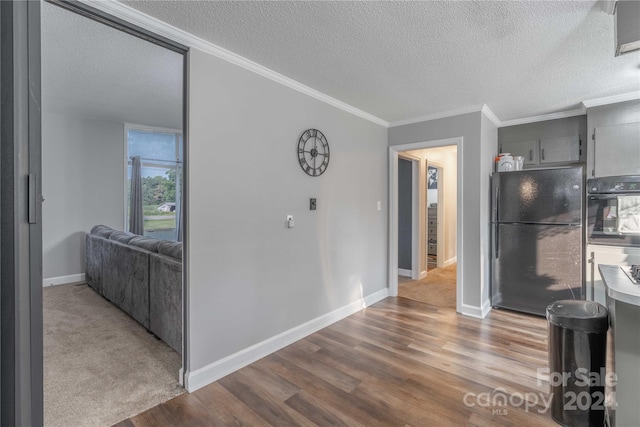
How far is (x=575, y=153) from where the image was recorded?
3.67m

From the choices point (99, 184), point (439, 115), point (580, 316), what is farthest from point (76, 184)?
point (580, 316)

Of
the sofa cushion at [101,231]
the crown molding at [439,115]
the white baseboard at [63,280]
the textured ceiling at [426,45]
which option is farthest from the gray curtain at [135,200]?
the crown molding at [439,115]

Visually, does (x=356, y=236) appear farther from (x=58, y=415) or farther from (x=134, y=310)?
(x=58, y=415)

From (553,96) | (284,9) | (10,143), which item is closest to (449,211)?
(553,96)

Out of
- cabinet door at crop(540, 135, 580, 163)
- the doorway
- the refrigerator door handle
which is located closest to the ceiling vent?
the refrigerator door handle

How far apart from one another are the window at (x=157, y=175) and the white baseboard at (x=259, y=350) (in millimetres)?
3742

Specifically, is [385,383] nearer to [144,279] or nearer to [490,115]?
[144,279]

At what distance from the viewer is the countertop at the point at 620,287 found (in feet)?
4.22

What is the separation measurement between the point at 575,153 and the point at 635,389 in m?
3.16

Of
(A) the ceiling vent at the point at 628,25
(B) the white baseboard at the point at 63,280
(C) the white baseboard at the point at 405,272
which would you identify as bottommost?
(C) the white baseboard at the point at 405,272

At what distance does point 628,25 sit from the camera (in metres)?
1.58

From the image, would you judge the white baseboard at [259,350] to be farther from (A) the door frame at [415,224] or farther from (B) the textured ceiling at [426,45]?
(B) the textured ceiling at [426,45]

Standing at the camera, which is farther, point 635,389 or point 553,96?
point 553,96

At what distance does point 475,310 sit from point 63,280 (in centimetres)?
587
